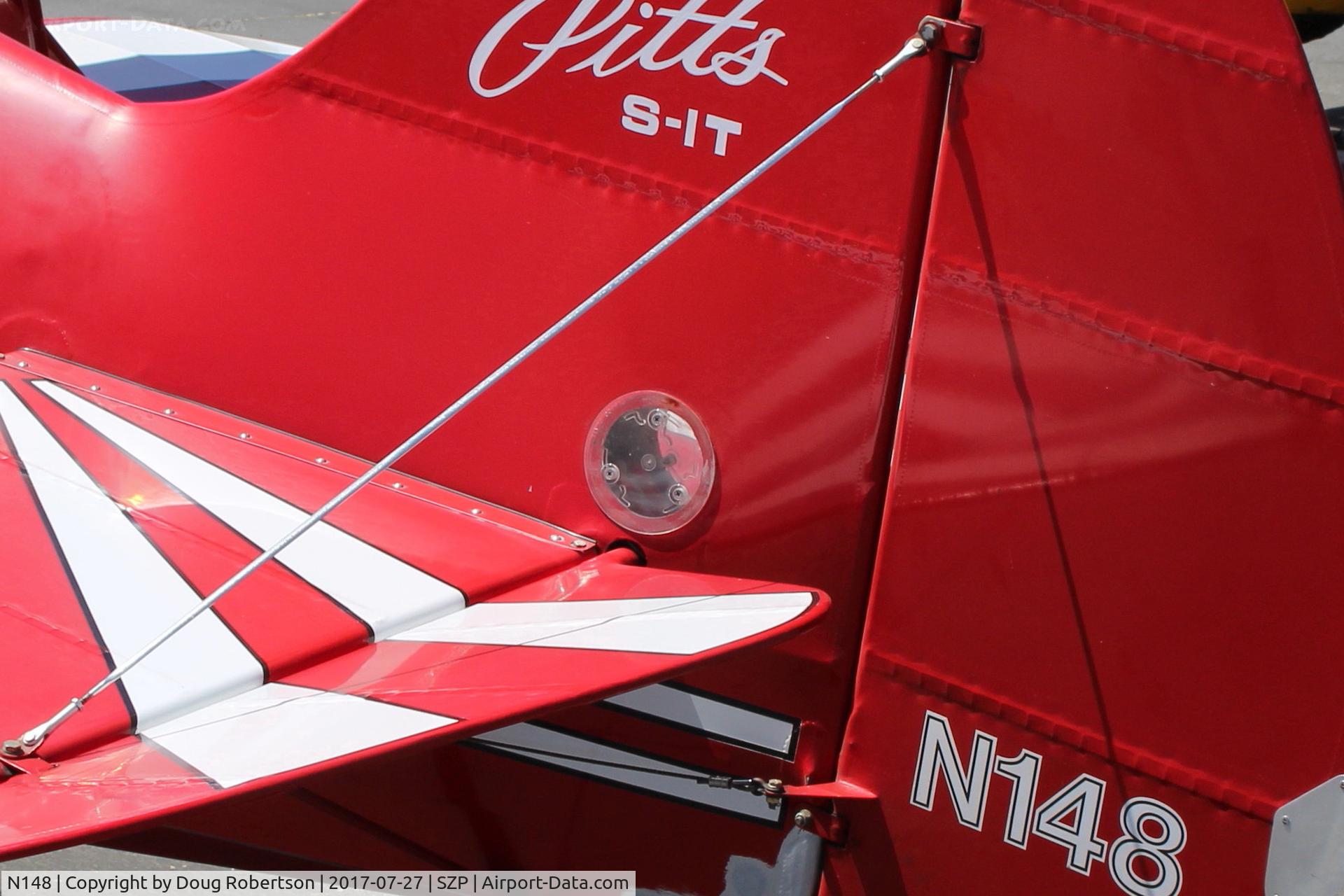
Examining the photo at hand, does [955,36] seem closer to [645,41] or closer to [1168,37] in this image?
[1168,37]

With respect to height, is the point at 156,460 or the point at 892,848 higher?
the point at 156,460

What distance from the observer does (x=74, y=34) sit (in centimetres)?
534

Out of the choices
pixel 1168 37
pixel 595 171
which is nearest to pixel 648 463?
pixel 595 171

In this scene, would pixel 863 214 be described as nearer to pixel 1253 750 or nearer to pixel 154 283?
pixel 1253 750

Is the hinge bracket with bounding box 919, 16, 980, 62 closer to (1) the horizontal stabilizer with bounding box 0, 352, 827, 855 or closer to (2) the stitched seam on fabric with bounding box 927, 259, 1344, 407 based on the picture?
(2) the stitched seam on fabric with bounding box 927, 259, 1344, 407

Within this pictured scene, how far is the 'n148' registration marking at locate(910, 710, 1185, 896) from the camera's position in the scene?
2.08 m

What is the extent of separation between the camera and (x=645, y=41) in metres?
2.17

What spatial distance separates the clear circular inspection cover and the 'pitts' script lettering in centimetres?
55

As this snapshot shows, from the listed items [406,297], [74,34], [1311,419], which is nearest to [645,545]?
[406,297]

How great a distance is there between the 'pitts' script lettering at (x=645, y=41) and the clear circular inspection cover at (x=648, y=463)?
0.55 metres

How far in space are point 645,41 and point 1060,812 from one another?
1.40 metres

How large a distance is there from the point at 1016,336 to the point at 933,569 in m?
0.40

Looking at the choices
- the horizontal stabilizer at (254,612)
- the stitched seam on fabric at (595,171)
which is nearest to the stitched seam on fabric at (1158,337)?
the stitched seam on fabric at (595,171)

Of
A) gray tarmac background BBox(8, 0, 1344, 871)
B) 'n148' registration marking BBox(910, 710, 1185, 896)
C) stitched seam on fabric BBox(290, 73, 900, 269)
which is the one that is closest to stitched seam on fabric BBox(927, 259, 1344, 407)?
stitched seam on fabric BBox(290, 73, 900, 269)
